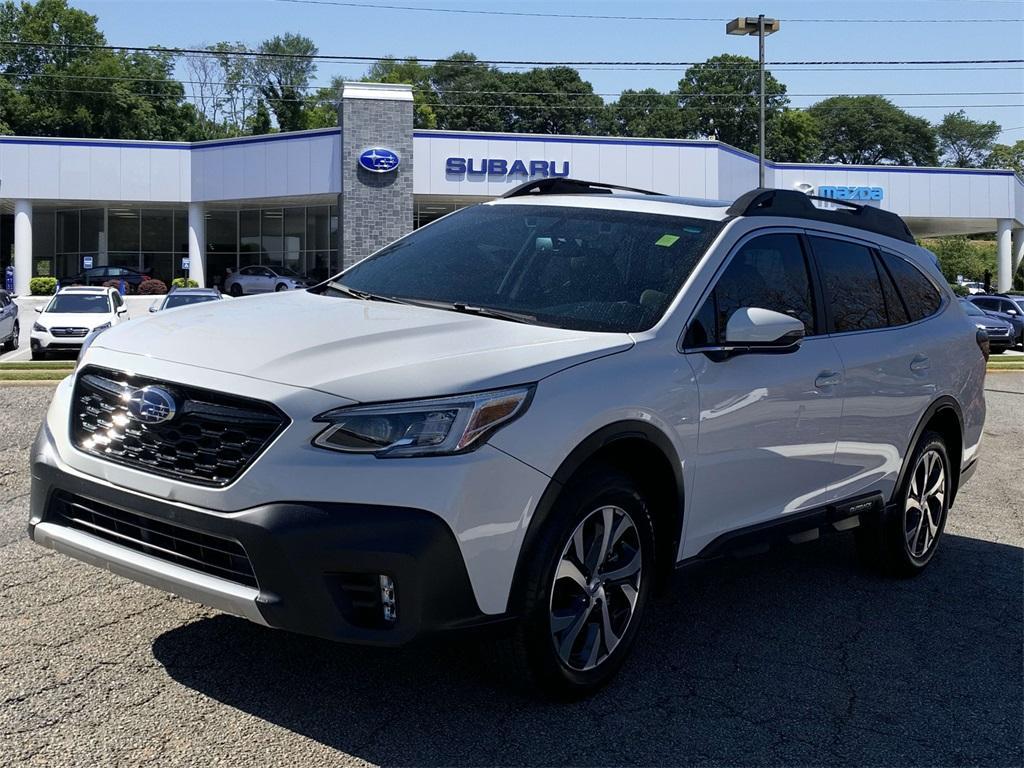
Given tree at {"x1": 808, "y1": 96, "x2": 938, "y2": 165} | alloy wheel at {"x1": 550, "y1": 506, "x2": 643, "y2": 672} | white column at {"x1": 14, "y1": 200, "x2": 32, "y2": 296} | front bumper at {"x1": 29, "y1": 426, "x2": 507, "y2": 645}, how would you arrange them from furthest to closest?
tree at {"x1": 808, "y1": 96, "x2": 938, "y2": 165} → white column at {"x1": 14, "y1": 200, "x2": 32, "y2": 296} → alloy wheel at {"x1": 550, "y1": 506, "x2": 643, "y2": 672} → front bumper at {"x1": 29, "y1": 426, "x2": 507, "y2": 645}

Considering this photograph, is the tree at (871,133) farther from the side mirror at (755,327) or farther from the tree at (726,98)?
the side mirror at (755,327)

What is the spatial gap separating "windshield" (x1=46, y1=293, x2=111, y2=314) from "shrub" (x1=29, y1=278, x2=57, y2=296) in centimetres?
2371

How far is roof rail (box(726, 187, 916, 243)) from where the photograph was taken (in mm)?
4637

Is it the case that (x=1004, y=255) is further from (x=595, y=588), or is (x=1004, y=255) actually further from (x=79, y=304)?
(x=595, y=588)

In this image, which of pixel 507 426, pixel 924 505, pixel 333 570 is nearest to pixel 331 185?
pixel 924 505

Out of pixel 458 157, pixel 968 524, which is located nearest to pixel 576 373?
pixel 968 524

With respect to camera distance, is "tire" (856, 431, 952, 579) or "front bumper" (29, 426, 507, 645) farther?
"tire" (856, 431, 952, 579)

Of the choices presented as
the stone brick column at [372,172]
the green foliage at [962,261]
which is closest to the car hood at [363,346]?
the stone brick column at [372,172]

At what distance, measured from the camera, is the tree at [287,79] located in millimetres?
96188

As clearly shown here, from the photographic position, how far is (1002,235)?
5231 cm

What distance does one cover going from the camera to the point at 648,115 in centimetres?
10206

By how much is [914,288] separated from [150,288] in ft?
151

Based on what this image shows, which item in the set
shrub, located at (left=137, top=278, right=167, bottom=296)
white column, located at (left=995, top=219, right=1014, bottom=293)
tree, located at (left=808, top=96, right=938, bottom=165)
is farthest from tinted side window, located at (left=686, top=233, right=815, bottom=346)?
tree, located at (left=808, top=96, right=938, bottom=165)

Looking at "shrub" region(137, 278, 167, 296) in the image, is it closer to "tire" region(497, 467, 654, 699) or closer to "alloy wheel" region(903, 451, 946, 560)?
"alloy wheel" region(903, 451, 946, 560)
